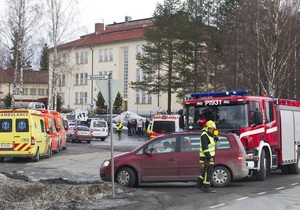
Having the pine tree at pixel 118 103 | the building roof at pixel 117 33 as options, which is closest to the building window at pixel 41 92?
the building roof at pixel 117 33

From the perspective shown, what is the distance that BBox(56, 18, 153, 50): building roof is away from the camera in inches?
3489

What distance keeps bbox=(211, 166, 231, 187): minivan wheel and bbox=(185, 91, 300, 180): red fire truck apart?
1780 millimetres

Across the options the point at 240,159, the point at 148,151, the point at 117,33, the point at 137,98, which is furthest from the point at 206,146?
the point at 117,33

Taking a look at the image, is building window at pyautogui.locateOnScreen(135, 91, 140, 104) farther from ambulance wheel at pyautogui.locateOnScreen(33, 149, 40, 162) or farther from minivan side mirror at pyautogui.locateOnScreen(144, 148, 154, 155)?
minivan side mirror at pyautogui.locateOnScreen(144, 148, 154, 155)

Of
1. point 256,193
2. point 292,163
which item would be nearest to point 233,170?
point 256,193

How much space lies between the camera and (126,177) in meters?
15.4

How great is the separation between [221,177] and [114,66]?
75.7m

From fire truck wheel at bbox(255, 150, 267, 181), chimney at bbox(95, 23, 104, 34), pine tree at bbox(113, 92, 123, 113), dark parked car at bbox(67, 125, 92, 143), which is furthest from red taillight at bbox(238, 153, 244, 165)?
chimney at bbox(95, 23, 104, 34)

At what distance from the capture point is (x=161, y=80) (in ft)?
194

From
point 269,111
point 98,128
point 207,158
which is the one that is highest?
point 269,111

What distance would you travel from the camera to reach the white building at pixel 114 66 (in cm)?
8569

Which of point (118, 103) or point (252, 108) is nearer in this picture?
point (252, 108)

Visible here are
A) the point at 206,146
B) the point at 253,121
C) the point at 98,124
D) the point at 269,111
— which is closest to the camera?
the point at 206,146

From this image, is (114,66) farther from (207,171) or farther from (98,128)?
(207,171)
